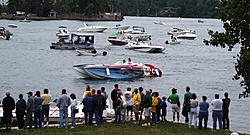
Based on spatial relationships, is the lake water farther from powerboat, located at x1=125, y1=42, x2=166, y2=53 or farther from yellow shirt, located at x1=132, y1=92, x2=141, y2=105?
yellow shirt, located at x1=132, y1=92, x2=141, y2=105

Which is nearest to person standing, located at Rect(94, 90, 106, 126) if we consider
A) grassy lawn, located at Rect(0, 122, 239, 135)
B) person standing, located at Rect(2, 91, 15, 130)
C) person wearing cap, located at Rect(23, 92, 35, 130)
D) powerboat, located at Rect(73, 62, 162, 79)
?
grassy lawn, located at Rect(0, 122, 239, 135)

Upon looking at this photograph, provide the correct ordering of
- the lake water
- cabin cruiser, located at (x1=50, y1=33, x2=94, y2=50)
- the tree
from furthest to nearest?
cabin cruiser, located at (x1=50, y1=33, x2=94, y2=50), the lake water, the tree

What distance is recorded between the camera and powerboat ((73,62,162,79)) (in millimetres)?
43688


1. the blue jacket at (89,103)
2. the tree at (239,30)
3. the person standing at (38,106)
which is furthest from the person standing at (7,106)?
the tree at (239,30)

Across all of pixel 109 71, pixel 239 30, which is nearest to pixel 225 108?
pixel 239 30

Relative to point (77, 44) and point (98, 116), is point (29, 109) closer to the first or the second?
point (98, 116)

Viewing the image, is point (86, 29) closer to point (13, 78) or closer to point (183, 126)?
point (13, 78)

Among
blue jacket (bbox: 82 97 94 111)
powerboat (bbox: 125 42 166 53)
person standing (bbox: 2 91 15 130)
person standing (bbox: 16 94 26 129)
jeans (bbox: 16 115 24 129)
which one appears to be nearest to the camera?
person standing (bbox: 2 91 15 130)

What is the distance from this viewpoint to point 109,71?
43.8m

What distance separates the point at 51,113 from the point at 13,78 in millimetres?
26114

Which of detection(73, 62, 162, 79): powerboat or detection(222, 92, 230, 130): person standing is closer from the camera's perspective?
detection(222, 92, 230, 130): person standing

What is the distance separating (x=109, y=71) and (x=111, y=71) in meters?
0.25

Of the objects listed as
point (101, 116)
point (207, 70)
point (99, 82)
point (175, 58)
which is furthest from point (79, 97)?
point (175, 58)

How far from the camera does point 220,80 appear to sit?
1964 inches
